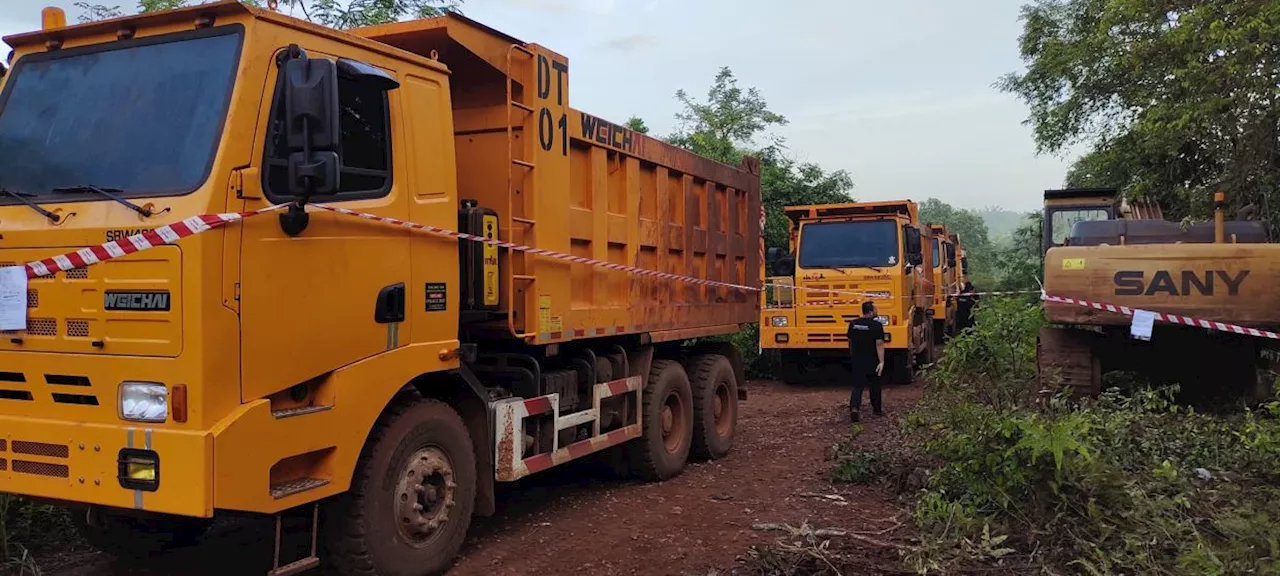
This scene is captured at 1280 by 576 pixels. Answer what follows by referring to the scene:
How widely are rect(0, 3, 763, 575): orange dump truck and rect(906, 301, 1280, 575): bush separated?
8.38 feet

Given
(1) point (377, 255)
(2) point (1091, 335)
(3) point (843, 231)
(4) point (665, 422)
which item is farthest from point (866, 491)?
(3) point (843, 231)

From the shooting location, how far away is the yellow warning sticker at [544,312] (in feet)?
18.9

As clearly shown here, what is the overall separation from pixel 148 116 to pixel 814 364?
38.9ft

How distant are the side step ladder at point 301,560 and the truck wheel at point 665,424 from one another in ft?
10.9

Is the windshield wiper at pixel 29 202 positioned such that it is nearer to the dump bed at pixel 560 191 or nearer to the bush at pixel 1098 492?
the dump bed at pixel 560 191

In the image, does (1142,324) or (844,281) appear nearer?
(1142,324)

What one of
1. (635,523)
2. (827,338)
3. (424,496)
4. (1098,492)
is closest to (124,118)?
(424,496)

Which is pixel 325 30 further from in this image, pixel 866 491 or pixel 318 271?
pixel 866 491

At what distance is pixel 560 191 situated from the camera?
6.02 metres

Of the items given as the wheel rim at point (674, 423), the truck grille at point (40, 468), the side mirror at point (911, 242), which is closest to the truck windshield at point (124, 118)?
the truck grille at point (40, 468)

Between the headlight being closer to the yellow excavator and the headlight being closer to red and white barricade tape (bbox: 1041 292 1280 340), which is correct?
the yellow excavator

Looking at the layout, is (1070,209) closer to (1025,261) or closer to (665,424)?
(665,424)

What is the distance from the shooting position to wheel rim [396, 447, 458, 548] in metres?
4.71

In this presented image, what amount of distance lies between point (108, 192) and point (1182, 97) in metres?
15.8
